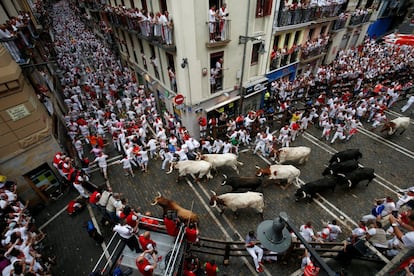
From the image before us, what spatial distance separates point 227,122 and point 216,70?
4.41 metres

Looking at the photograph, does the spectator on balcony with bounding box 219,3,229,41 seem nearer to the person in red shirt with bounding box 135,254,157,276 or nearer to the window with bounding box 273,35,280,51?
the window with bounding box 273,35,280,51

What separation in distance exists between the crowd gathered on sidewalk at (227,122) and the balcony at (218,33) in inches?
197

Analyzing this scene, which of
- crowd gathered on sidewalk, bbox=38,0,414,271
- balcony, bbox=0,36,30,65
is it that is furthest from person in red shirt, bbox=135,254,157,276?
balcony, bbox=0,36,30,65

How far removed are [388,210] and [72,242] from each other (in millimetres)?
13719

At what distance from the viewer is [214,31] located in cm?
1170

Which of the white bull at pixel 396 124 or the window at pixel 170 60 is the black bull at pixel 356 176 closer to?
the white bull at pixel 396 124

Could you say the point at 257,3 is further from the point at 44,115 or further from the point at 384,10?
the point at 384,10

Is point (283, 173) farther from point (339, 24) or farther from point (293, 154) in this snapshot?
point (339, 24)

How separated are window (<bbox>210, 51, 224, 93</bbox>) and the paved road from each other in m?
5.36

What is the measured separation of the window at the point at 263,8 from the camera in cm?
1282

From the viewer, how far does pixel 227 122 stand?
53.1ft

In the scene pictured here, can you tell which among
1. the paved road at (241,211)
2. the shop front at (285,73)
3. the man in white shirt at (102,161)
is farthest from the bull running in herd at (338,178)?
the man in white shirt at (102,161)

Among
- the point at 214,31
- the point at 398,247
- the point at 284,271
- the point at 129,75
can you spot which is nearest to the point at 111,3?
the point at 129,75

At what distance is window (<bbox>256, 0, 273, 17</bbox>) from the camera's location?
42.1 ft
